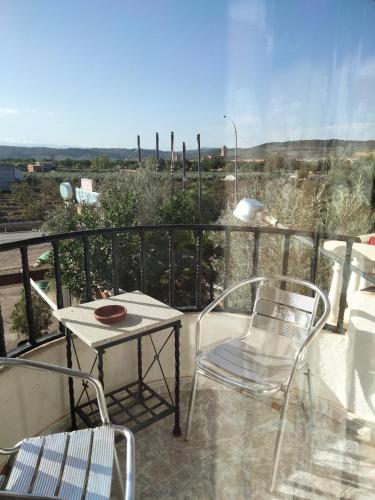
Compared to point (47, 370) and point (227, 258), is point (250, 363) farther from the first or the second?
point (47, 370)

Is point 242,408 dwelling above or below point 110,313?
below

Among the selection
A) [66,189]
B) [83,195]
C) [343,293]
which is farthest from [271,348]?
[83,195]

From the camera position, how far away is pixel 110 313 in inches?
72.1

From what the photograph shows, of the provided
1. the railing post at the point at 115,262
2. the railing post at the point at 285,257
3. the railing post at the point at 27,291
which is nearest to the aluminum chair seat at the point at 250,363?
the railing post at the point at 285,257

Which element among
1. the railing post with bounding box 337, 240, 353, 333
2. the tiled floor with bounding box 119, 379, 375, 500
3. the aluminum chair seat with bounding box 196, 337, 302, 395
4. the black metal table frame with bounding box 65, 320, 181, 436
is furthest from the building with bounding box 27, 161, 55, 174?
the railing post with bounding box 337, 240, 353, 333

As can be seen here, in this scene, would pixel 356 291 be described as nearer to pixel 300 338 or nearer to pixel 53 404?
pixel 300 338

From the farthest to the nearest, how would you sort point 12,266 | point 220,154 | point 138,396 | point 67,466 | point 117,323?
point 12,266
point 138,396
point 220,154
point 117,323
point 67,466

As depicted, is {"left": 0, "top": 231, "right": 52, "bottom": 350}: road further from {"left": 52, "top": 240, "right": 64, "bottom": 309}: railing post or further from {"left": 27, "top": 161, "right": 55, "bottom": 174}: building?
{"left": 27, "top": 161, "right": 55, "bottom": 174}: building

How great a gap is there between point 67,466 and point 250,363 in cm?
99

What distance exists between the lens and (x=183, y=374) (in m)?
2.54

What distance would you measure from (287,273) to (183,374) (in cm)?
100

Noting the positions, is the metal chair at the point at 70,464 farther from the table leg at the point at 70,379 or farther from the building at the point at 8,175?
the building at the point at 8,175

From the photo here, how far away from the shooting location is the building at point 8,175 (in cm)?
222

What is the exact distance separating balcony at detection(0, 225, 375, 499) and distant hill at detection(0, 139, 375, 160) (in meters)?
0.49
